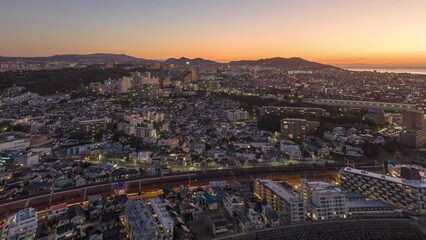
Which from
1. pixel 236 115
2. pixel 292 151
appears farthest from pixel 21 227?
pixel 236 115

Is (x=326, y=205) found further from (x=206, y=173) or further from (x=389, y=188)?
(x=206, y=173)

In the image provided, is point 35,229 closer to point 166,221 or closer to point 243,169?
point 166,221

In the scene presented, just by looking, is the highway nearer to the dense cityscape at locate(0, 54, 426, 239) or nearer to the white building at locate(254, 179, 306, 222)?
the dense cityscape at locate(0, 54, 426, 239)

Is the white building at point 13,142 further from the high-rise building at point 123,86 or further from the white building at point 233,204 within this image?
the high-rise building at point 123,86

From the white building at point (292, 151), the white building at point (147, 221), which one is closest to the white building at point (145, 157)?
the white building at point (147, 221)

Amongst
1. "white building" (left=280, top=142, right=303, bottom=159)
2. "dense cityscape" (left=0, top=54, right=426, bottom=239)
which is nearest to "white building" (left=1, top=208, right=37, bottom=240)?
"dense cityscape" (left=0, top=54, right=426, bottom=239)

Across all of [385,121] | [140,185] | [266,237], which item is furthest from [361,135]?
[140,185]
